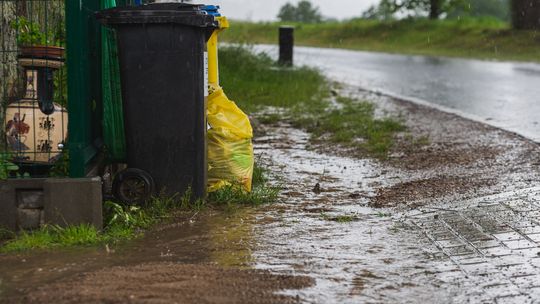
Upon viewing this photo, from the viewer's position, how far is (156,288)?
4.37 metres

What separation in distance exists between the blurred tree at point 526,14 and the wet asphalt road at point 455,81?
4.07 metres

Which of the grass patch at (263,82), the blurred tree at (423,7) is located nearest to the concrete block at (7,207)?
the grass patch at (263,82)

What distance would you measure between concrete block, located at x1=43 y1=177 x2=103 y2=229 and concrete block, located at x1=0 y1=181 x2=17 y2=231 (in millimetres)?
185

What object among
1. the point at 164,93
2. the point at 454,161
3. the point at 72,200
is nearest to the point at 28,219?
the point at 72,200

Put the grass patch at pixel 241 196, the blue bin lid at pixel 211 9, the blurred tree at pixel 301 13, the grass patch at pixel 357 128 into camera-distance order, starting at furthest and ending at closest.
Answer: the blurred tree at pixel 301 13 → the grass patch at pixel 357 128 → the blue bin lid at pixel 211 9 → the grass patch at pixel 241 196

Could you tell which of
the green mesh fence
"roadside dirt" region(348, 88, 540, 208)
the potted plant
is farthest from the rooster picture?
"roadside dirt" region(348, 88, 540, 208)

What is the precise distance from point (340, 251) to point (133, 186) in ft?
5.15

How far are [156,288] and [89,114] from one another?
196 cm

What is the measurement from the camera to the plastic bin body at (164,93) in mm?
5965

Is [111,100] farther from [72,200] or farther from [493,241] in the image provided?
[493,241]

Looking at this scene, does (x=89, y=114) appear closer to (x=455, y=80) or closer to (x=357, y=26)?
(x=455, y=80)

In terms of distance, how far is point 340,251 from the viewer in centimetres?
520

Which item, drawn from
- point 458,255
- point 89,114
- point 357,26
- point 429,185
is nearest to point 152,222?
point 89,114

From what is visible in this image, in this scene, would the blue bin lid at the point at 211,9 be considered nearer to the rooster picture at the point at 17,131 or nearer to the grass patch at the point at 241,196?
the grass patch at the point at 241,196
